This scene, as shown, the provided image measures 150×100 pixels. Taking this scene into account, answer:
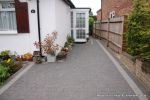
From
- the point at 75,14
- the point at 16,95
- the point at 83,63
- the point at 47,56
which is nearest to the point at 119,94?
the point at 16,95

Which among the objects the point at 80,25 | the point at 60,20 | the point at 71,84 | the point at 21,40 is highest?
the point at 60,20

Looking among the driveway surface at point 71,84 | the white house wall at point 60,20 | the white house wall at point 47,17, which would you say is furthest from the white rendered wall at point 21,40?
the driveway surface at point 71,84

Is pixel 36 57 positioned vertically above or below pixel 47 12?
below

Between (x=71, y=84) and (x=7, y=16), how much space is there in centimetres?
529

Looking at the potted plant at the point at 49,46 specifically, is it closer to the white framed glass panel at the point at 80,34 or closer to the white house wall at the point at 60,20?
the white house wall at the point at 60,20

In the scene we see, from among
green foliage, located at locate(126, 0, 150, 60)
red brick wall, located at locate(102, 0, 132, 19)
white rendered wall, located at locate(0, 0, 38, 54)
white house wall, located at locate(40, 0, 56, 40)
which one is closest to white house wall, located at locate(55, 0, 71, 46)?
white house wall, located at locate(40, 0, 56, 40)

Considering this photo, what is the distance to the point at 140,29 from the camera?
6.46m

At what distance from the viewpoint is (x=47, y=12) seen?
8.61 meters

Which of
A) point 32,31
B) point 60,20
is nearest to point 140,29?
point 32,31

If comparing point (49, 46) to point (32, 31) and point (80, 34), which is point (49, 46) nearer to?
point (32, 31)

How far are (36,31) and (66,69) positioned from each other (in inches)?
104

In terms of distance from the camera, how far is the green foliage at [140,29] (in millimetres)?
6224

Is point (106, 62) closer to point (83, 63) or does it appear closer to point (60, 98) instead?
point (83, 63)

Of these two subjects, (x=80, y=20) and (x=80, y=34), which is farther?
(x=80, y=34)
